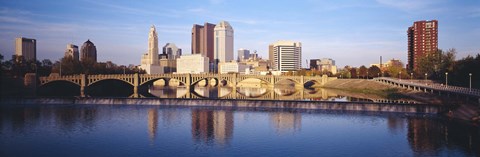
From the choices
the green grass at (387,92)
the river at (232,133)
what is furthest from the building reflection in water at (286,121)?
the green grass at (387,92)

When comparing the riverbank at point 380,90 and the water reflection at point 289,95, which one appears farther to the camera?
the water reflection at point 289,95

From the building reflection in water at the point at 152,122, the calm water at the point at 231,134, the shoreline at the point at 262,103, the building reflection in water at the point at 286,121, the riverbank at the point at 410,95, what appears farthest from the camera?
the shoreline at the point at 262,103

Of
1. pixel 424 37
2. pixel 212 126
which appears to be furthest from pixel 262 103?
pixel 424 37

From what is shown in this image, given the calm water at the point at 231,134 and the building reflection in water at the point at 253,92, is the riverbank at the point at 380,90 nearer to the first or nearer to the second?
the calm water at the point at 231,134

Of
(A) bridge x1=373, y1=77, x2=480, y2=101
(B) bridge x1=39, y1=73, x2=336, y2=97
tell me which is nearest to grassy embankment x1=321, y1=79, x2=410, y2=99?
(A) bridge x1=373, y1=77, x2=480, y2=101

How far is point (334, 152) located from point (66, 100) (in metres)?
53.2

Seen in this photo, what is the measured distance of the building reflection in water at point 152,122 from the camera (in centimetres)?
3946

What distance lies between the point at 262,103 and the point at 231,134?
73.7 feet

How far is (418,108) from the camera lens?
52.6 metres

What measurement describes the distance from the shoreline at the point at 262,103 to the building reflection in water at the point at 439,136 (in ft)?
22.1

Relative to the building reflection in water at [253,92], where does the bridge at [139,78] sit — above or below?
above

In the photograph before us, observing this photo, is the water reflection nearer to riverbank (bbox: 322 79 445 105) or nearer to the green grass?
the green grass

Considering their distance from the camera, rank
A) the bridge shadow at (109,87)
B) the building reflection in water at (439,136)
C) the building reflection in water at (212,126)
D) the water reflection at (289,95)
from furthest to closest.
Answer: the bridge shadow at (109,87)
the water reflection at (289,95)
the building reflection in water at (212,126)
the building reflection in water at (439,136)

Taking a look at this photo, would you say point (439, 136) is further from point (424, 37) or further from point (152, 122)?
point (424, 37)
